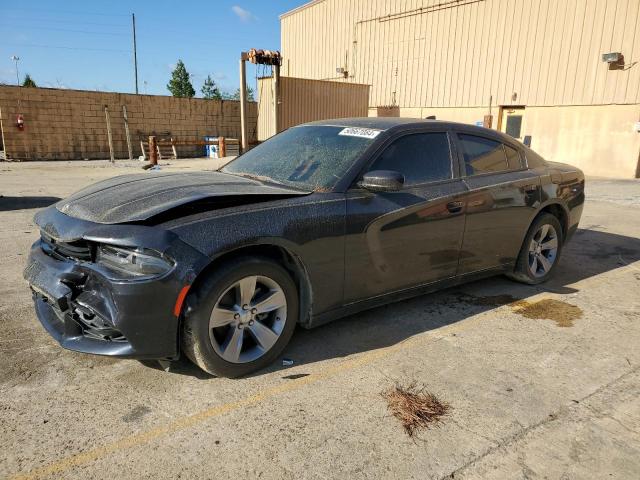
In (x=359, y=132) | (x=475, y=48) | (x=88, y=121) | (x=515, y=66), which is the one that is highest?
(x=475, y=48)

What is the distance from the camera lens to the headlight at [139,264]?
105 inches

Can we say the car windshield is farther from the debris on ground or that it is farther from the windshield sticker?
the debris on ground

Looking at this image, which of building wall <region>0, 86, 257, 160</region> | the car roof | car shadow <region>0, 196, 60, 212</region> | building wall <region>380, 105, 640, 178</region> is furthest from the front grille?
building wall <region>0, 86, 257, 160</region>

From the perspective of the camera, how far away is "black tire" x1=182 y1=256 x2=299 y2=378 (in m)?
2.80

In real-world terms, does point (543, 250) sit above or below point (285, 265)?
below

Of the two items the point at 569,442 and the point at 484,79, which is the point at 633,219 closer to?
the point at 569,442

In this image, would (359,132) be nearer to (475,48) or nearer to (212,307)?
(212,307)

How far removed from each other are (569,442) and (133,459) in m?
2.19

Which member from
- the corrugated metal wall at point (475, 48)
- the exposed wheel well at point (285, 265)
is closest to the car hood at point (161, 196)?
the exposed wheel well at point (285, 265)

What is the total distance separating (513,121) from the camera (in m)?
19.1

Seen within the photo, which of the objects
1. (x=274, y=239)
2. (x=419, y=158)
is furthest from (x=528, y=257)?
(x=274, y=239)

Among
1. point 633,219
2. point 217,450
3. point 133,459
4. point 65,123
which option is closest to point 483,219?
point 217,450

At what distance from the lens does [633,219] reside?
9156 mm

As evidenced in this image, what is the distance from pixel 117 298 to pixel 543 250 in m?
4.24
